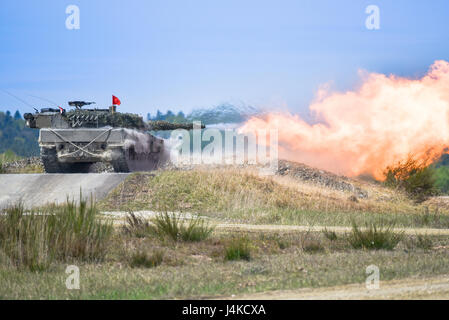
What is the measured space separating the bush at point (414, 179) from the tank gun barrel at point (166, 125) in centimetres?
1074

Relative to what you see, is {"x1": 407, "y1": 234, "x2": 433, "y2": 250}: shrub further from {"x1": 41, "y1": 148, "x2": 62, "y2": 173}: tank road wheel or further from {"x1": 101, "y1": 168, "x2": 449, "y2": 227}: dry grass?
{"x1": 41, "y1": 148, "x2": 62, "y2": 173}: tank road wheel

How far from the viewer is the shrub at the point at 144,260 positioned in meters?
10.4

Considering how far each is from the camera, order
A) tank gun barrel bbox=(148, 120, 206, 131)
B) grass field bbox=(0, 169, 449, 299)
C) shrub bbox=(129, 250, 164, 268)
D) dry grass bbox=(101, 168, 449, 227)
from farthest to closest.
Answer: tank gun barrel bbox=(148, 120, 206, 131) < dry grass bbox=(101, 168, 449, 227) < shrub bbox=(129, 250, 164, 268) < grass field bbox=(0, 169, 449, 299)

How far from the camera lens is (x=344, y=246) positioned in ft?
41.8

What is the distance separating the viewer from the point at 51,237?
36.2 feet

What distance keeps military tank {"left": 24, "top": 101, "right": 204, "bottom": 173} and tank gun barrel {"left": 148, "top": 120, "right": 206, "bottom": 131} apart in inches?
95.1

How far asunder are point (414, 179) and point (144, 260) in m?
25.3

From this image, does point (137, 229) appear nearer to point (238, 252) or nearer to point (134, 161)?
point (238, 252)

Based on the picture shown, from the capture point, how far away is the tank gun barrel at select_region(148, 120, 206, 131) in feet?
102

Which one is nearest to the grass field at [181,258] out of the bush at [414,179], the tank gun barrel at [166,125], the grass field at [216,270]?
the grass field at [216,270]

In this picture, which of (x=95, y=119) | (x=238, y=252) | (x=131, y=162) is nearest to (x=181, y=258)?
(x=238, y=252)

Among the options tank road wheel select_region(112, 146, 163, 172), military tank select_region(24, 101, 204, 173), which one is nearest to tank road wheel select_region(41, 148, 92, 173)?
military tank select_region(24, 101, 204, 173)

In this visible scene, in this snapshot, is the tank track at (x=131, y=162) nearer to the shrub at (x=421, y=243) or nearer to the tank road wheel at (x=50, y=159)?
the tank road wheel at (x=50, y=159)
